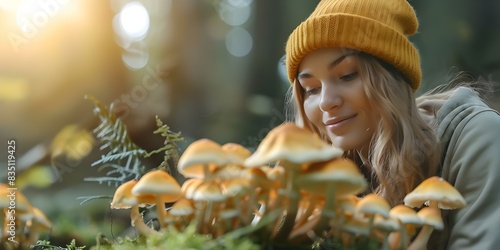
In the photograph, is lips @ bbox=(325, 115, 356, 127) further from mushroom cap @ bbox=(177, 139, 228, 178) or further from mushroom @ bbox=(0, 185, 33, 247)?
mushroom @ bbox=(0, 185, 33, 247)

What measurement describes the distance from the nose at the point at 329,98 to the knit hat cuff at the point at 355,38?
0.32 feet

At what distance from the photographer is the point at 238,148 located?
53cm

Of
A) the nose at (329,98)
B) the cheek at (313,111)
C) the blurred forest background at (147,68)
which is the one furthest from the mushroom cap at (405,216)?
the blurred forest background at (147,68)

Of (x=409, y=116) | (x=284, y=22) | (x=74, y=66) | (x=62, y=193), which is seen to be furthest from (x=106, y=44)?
(x=409, y=116)

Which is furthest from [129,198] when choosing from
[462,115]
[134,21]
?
[134,21]

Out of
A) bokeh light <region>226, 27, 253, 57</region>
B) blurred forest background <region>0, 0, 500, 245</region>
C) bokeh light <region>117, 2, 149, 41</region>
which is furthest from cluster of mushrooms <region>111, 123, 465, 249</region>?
bokeh light <region>226, 27, 253, 57</region>

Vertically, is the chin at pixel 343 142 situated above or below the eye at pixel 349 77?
below

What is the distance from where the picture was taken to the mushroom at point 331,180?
1.52 ft

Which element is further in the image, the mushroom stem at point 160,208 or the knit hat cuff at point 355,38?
the knit hat cuff at point 355,38

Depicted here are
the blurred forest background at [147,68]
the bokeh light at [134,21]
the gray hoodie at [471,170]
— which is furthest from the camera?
the bokeh light at [134,21]

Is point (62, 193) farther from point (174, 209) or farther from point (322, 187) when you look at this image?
point (322, 187)

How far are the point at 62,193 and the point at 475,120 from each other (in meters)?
1.47

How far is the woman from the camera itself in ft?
2.80

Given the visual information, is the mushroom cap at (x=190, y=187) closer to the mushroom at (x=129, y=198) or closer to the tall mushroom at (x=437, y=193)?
the mushroom at (x=129, y=198)
